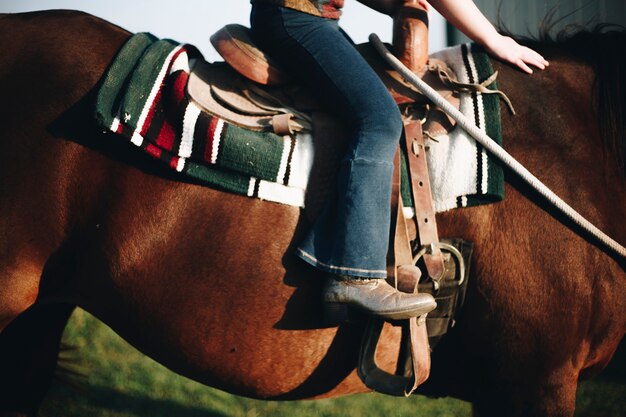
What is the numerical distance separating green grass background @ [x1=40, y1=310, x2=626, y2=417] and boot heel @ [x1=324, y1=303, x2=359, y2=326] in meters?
2.16

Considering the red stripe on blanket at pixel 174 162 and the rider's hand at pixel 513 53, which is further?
the rider's hand at pixel 513 53

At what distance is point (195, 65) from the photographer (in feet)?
7.70

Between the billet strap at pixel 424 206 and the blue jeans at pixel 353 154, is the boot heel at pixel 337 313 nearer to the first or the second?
the blue jeans at pixel 353 154

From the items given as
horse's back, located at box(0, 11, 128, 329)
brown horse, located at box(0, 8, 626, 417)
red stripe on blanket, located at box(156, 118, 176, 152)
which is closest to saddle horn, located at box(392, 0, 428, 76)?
brown horse, located at box(0, 8, 626, 417)

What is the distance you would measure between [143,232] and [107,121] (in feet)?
1.27

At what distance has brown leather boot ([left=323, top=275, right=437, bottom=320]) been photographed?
2037mm

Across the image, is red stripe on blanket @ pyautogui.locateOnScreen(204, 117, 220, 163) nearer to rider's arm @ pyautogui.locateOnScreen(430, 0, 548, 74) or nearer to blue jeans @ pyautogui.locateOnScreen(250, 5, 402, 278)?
blue jeans @ pyautogui.locateOnScreen(250, 5, 402, 278)

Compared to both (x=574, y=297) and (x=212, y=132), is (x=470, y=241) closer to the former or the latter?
(x=574, y=297)

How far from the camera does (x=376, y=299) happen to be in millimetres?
2049

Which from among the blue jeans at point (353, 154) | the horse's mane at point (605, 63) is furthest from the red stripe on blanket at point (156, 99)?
the horse's mane at point (605, 63)

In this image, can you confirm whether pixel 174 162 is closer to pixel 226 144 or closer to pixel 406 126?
pixel 226 144

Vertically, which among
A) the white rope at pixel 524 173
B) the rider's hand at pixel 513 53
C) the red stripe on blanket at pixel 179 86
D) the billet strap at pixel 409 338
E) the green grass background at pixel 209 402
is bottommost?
the green grass background at pixel 209 402

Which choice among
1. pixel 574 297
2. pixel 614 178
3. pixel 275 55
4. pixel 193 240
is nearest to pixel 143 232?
pixel 193 240

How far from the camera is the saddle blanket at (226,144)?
82.0 inches
